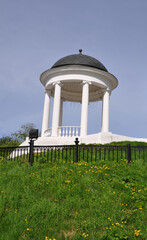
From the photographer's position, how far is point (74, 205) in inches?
224

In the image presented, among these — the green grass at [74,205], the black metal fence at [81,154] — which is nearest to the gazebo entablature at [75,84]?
the black metal fence at [81,154]

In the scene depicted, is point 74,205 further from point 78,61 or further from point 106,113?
point 78,61

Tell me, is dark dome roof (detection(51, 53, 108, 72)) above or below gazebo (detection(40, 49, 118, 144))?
above

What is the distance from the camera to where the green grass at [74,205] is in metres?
4.70

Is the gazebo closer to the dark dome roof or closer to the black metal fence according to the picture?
the dark dome roof

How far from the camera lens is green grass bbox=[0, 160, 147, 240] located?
4.70m

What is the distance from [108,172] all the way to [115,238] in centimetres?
379

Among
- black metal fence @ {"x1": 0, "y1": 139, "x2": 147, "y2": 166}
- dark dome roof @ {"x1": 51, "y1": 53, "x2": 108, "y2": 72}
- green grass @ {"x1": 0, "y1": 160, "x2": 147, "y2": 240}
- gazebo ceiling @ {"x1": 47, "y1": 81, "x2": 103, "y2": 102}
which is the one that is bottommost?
green grass @ {"x1": 0, "y1": 160, "x2": 147, "y2": 240}

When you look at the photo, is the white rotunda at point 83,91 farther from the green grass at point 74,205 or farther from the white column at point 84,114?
the green grass at point 74,205

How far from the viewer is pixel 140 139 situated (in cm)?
2141

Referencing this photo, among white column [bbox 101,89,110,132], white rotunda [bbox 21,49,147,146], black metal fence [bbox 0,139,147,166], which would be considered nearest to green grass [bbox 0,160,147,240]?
black metal fence [bbox 0,139,147,166]

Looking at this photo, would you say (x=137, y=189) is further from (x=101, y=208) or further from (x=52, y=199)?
(x=52, y=199)

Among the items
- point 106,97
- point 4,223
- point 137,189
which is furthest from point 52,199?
point 106,97

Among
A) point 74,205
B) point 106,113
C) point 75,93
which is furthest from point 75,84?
point 74,205
